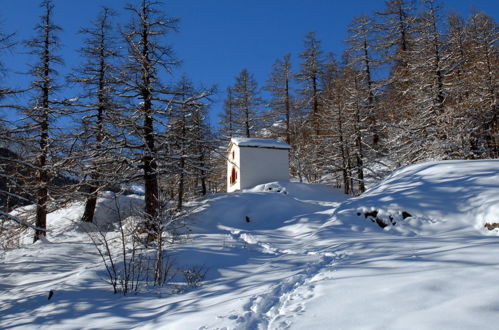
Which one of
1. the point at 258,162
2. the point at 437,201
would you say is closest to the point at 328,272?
the point at 437,201

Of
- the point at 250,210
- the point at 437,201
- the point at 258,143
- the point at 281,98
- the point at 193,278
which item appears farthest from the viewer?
the point at 281,98

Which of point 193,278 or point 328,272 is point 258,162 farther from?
point 328,272

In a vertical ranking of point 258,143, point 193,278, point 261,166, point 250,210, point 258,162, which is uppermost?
point 258,143

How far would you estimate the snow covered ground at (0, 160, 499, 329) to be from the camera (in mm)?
2951

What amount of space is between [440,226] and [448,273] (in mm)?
4598

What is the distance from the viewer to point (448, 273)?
3449 mm

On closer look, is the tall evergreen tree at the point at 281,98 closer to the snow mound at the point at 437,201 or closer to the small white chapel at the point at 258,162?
the small white chapel at the point at 258,162

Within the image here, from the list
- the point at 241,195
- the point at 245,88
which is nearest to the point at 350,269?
the point at 241,195

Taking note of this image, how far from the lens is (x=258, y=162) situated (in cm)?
2025

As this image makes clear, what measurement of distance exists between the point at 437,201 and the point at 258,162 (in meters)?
13.0

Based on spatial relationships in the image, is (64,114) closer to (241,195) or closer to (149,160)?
(149,160)

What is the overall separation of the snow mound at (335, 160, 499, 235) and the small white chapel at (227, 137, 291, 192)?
1006 cm

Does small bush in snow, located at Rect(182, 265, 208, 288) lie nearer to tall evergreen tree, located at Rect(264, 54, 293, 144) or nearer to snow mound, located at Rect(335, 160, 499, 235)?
snow mound, located at Rect(335, 160, 499, 235)

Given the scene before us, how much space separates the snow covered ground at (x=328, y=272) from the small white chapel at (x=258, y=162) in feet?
26.6
